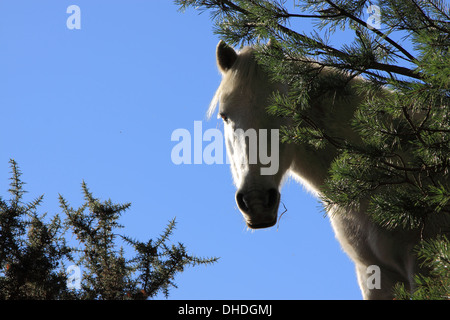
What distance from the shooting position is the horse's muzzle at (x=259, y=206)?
11.4 feet

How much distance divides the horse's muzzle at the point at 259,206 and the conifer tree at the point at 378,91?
0.58m

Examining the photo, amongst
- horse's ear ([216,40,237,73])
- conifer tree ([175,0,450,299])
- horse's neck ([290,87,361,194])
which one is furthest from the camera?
horse's ear ([216,40,237,73])

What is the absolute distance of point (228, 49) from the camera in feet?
14.4

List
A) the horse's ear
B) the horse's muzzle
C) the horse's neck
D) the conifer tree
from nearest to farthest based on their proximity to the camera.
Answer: the conifer tree < the horse's muzzle < the horse's neck < the horse's ear

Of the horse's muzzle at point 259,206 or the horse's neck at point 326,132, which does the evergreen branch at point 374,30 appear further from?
the horse's muzzle at point 259,206

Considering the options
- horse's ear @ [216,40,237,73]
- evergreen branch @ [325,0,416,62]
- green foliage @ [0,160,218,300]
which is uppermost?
horse's ear @ [216,40,237,73]

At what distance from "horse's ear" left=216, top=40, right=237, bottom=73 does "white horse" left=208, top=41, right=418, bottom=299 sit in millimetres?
34

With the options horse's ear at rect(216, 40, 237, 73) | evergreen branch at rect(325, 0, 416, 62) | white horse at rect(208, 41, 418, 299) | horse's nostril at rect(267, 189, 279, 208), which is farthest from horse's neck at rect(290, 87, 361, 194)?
horse's ear at rect(216, 40, 237, 73)

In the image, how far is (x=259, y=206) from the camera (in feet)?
11.3

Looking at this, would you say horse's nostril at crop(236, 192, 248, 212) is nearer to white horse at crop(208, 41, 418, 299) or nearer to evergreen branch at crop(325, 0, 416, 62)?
white horse at crop(208, 41, 418, 299)

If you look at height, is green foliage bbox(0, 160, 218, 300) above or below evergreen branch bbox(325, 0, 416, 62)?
below

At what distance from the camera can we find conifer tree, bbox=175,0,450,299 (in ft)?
8.63
